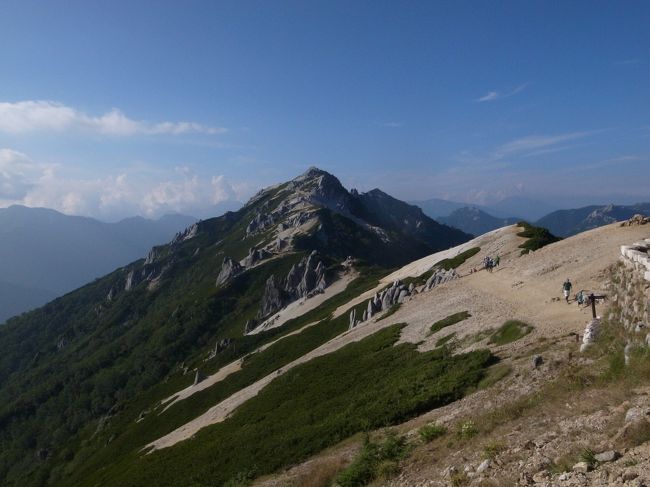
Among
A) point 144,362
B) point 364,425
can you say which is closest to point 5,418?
point 144,362

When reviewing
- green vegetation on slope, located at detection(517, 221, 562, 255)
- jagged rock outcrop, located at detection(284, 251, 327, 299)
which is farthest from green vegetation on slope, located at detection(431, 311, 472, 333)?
jagged rock outcrop, located at detection(284, 251, 327, 299)

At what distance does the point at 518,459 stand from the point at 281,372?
43.9 metres

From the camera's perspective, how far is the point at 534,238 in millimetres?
66625

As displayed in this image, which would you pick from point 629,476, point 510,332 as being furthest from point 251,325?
point 629,476

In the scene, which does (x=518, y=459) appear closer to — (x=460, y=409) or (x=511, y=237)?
(x=460, y=409)

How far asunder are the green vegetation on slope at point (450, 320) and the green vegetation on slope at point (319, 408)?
10.1 ft

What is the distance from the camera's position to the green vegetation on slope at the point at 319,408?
24.4 metres

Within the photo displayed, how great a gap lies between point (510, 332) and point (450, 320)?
30.0ft

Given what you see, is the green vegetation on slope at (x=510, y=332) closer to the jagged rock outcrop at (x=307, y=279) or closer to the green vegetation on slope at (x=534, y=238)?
the green vegetation on slope at (x=534, y=238)

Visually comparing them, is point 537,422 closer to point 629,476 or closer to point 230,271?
point 629,476

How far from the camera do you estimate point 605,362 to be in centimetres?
1755

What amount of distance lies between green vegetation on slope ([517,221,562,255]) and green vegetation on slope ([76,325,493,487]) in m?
28.0

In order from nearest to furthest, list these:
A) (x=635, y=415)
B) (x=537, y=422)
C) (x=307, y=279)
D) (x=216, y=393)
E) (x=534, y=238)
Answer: (x=635, y=415) → (x=537, y=422) → (x=534, y=238) → (x=216, y=393) → (x=307, y=279)

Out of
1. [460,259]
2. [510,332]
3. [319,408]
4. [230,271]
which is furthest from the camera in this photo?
→ [230,271]
